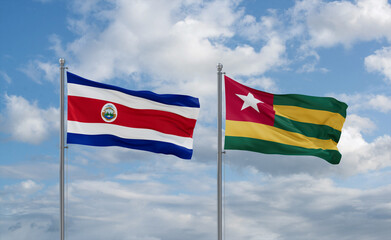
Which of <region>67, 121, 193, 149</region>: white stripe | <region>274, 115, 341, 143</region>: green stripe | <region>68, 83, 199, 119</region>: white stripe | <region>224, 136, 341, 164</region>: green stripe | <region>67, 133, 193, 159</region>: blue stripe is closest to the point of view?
<region>67, 133, 193, 159</region>: blue stripe

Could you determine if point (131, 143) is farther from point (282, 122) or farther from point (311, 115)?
point (311, 115)

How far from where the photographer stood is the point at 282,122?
→ 23031 mm

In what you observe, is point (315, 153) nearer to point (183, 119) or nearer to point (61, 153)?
point (183, 119)

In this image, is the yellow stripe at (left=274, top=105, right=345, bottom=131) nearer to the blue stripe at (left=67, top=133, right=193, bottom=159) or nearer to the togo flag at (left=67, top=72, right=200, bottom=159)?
the togo flag at (left=67, top=72, right=200, bottom=159)

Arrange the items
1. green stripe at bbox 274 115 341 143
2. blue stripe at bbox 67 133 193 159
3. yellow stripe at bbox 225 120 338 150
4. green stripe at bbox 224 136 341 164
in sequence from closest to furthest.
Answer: blue stripe at bbox 67 133 193 159 → green stripe at bbox 224 136 341 164 → yellow stripe at bbox 225 120 338 150 → green stripe at bbox 274 115 341 143

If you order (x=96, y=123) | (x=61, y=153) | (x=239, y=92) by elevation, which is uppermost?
(x=239, y=92)

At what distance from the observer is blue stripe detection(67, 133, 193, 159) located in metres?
20.5

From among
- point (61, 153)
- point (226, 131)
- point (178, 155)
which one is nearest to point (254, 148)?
point (226, 131)

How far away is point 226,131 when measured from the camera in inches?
859

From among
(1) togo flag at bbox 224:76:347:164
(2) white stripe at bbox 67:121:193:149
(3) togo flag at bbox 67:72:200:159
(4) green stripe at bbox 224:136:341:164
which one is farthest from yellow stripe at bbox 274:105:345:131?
(2) white stripe at bbox 67:121:193:149

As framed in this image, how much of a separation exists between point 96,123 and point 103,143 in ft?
2.59

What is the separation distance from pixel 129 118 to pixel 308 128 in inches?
Answer: 303

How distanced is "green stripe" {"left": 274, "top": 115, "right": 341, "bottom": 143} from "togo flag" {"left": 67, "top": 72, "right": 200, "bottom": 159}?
3537 millimetres

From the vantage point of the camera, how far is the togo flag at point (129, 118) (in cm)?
2078
